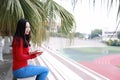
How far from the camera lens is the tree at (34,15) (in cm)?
176

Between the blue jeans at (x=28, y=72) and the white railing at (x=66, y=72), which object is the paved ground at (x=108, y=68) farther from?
the blue jeans at (x=28, y=72)

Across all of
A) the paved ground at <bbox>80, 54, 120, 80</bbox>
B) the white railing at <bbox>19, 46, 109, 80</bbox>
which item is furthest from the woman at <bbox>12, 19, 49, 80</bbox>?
the paved ground at <bbox>80, 54, 120, 80</bbox>

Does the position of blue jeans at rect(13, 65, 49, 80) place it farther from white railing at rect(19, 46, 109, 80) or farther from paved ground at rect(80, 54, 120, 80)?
paved ground at rect(80, 54, 120, 80)

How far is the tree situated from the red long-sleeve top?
0.18m

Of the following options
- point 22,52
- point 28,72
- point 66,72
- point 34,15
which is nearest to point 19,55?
point 22,52

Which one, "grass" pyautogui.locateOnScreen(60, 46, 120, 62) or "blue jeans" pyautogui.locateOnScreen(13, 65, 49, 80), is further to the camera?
"grass" pyautogui.locateOnScreen(60, 46, 120, 62)

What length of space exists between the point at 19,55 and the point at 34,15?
36cm

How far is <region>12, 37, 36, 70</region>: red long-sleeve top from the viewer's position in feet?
5.69

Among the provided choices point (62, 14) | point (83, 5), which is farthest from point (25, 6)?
point (83, 5)

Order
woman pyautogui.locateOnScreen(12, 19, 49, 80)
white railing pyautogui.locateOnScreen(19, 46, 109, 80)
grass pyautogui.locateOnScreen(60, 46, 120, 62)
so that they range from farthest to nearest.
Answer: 1. grass pyautogui.locateOnScreen(60, 46, 120, 62)
2. white railing pyautogui.locateOnScreen(19, 46, 109, 80)
3. woman pyautogui.locateOnScreen(12, 19, 49, 80)

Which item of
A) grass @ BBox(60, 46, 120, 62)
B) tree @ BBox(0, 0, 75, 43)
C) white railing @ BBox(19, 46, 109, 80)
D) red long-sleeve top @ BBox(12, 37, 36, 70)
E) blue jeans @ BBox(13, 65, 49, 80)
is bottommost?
grass @ BBox(60, 46, 120, 62)

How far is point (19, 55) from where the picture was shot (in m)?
1.73

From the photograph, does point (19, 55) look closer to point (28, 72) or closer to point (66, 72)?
point (28, 72)

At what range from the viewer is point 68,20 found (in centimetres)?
245
